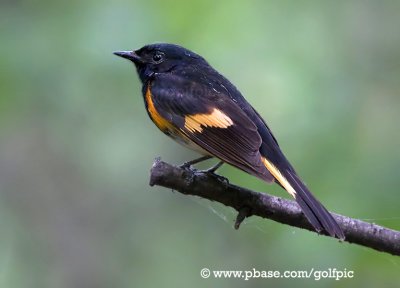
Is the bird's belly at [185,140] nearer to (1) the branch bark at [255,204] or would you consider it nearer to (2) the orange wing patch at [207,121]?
(2) the orange wing patch at [207,121]

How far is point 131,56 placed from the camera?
3932mm

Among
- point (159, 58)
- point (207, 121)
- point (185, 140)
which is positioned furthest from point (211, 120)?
point (159, 58)

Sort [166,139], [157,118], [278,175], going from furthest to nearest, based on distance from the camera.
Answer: [166,139] → [157,118] → [278,175]

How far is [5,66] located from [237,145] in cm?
145

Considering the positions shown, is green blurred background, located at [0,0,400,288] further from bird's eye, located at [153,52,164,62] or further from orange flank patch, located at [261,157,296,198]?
orange flank patch, located at [261,157,296,198]

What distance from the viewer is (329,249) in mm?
3568

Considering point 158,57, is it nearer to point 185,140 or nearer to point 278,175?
point 185,140

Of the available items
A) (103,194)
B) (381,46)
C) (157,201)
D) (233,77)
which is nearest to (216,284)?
(157,201)

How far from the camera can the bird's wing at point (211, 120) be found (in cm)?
318

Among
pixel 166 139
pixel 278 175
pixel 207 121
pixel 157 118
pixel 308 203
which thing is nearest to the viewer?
pixel 308 203

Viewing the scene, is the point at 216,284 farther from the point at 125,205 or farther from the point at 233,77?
the point at 233,77

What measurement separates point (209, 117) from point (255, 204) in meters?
0.59

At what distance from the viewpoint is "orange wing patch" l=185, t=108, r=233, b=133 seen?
3.38m

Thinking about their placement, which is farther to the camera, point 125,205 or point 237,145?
point 125,205
